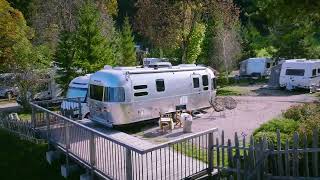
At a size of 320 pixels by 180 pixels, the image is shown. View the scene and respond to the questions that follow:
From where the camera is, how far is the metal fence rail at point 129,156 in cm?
916

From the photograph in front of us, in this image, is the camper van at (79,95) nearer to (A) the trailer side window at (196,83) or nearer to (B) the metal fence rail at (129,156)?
(A) the trailer side window at (196,83)

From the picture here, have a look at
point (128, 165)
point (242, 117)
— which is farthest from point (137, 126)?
point (128, 165)

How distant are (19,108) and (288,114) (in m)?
19.1

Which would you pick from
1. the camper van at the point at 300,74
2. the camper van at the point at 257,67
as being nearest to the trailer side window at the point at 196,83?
the camper van at the point at 300,74

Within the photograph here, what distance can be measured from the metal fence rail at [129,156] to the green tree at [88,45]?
15.4 m

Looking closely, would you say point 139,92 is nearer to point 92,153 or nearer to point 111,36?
point 92,153

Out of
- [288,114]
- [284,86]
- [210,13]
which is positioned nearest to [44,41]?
[210,13]

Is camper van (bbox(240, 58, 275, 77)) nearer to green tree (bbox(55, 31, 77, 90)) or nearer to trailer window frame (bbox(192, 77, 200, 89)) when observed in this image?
green tree (bbox(55, 31, 77, 90))

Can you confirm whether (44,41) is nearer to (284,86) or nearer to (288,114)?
(284,86)

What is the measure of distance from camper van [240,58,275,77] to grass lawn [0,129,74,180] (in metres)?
28.3

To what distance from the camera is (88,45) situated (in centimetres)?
2741

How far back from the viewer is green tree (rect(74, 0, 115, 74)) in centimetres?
2716

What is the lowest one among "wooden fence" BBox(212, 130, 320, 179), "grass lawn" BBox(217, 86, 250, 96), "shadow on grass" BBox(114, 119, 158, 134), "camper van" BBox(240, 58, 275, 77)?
"shadow on grass" BBox(114, 119, 158, 134)

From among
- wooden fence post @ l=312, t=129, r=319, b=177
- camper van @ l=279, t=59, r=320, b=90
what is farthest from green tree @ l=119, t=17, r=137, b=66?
wooden fence post @ l=312, t=129, r=319, b=177
